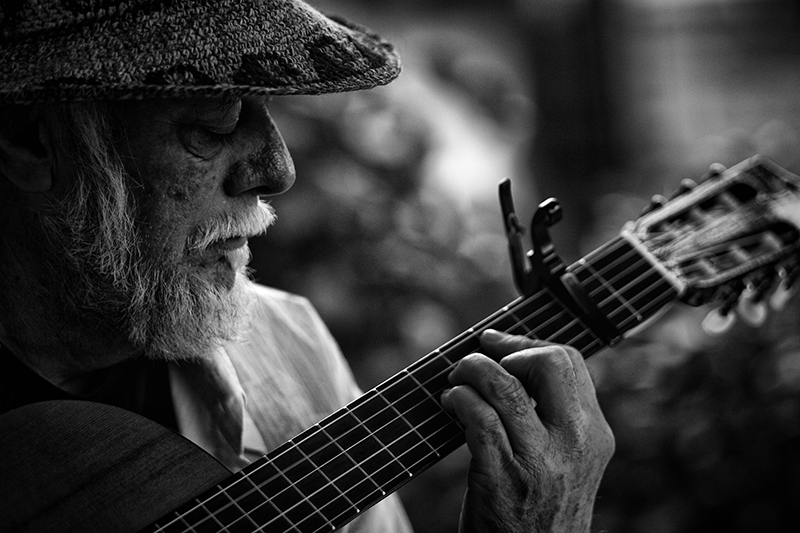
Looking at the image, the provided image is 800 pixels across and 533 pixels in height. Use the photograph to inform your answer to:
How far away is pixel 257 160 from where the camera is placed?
1217 millimetres

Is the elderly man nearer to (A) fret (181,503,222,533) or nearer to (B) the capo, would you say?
(A) fret (181,503,222,533)

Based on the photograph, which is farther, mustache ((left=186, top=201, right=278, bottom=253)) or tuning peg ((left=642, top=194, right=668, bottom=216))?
tuning peg ((left=642, top=194, right=668, bottom=216))

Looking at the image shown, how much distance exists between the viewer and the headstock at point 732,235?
4.67 feet

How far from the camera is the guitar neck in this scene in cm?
109

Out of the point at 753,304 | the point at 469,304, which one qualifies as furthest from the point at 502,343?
the point at 469,304

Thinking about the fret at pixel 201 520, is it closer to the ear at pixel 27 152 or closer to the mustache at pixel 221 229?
the mustache at pixel 221 229

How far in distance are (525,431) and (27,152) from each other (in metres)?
0.83

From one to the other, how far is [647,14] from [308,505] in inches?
181

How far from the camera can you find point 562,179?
4.85m

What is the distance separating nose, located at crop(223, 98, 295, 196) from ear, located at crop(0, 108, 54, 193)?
0.26 m

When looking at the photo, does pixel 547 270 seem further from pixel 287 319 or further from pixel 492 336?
pixel 287 319

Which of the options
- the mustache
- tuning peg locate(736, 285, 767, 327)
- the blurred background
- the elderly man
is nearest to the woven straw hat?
the elderly man

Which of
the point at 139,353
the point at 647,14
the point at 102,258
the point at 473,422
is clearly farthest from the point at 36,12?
the point at 647,14

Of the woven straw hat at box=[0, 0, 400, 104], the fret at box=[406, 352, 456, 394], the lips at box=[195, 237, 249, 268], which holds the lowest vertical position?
the fret at box=[406, 352, 456, 394]
